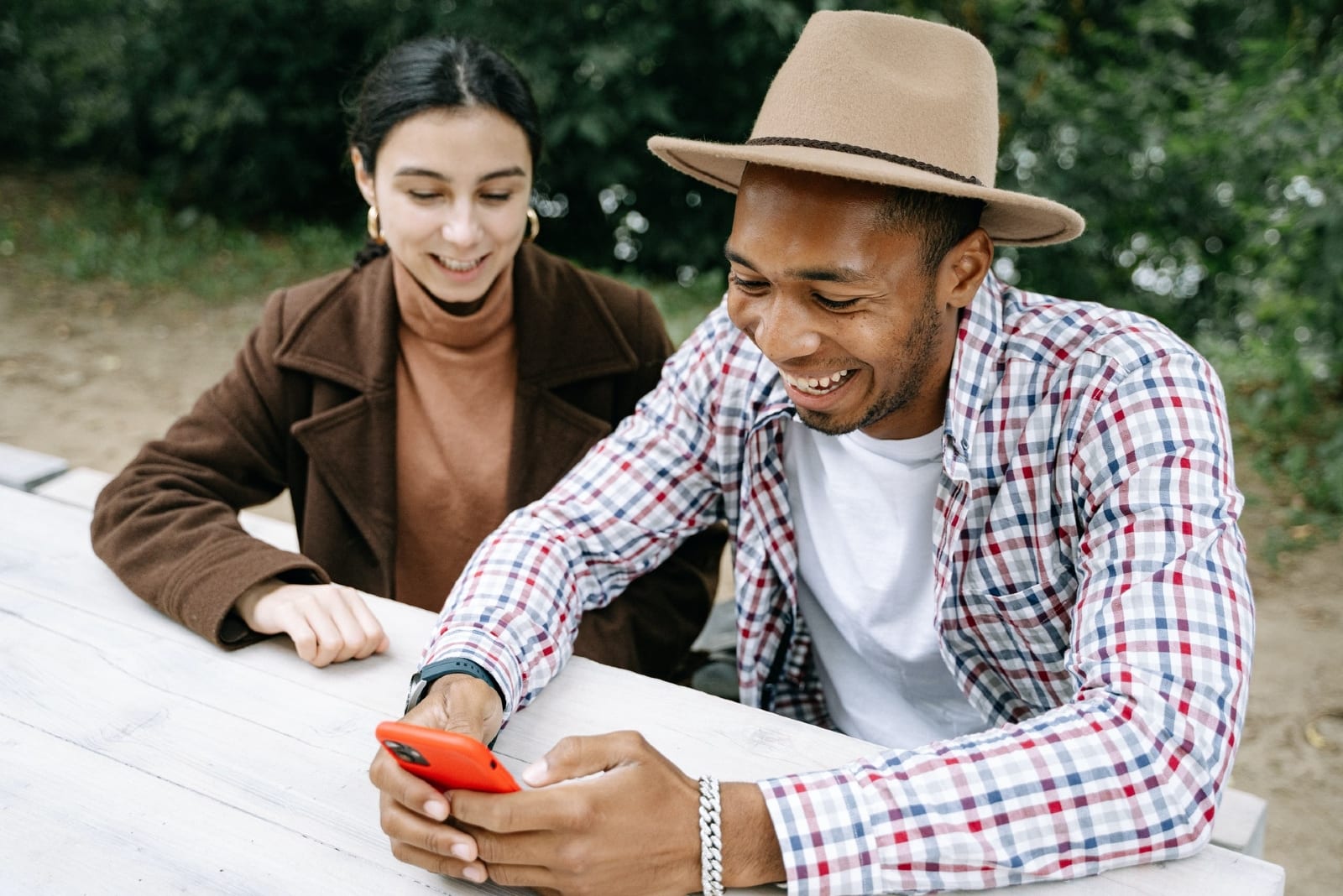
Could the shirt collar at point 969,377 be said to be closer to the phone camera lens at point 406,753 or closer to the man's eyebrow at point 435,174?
the phone camera lens at point 406,753

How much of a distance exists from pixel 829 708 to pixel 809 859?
3.37 feet

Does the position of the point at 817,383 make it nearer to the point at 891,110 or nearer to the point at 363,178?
the point at 891,110

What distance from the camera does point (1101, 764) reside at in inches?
54.8

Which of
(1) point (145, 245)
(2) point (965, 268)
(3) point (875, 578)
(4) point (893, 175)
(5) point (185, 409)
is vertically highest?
(4) point (893, 175)

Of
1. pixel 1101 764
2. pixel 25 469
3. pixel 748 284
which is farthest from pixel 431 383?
pixel 1101 764

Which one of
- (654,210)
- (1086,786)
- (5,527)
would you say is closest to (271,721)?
(5,527)

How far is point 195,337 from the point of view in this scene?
6.61 m

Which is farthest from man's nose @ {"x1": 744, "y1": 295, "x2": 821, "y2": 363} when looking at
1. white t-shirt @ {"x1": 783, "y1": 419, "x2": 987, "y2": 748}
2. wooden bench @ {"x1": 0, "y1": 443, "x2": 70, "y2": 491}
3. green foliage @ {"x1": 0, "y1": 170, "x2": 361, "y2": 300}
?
green foliage @ {"x1": 0, "y1": 170, "x2": 361, "y2": 300}

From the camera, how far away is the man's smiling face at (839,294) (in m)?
1.71

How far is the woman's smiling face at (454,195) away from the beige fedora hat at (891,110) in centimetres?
74

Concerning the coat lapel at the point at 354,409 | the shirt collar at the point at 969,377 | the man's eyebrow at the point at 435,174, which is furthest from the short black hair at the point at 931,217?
the coat lapel at the point at 354,409

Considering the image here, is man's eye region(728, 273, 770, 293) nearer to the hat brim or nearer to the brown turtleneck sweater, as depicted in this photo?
the hat brim

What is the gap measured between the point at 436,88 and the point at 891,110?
113cm

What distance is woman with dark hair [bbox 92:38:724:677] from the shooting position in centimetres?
241
